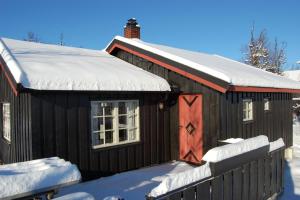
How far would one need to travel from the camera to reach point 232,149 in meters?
5.18

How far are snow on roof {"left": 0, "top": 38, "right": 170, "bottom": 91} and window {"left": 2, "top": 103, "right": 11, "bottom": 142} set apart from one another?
1743mm

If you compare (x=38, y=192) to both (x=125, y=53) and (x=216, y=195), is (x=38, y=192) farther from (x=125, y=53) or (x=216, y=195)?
(x=125, y=53)

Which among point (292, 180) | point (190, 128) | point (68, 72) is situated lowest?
point (292, 180)

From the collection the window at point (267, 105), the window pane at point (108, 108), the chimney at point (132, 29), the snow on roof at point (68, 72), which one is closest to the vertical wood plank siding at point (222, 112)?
the window at point (267, 105)

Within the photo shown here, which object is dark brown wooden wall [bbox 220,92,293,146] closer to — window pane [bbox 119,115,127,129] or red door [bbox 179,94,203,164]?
red door [bbox 179,94,203,164]

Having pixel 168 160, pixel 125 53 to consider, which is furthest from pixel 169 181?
pixel 125 53

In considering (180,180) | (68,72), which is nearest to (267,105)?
(68,72)

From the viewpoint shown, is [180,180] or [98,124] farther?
[98,124]

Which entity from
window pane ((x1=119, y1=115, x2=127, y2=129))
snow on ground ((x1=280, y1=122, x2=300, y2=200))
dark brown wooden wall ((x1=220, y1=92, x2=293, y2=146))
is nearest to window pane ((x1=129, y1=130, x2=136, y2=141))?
window pane ((x1=119, y1=115, x2=127, y2=129))

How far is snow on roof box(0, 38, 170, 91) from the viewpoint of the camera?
7062mm

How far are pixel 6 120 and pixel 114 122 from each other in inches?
133

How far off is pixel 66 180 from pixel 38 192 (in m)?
0.36

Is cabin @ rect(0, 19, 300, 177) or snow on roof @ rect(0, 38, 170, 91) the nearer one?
snow on roof @ rect(0, 38, 170, 91)

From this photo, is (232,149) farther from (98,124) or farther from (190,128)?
(190,128)
